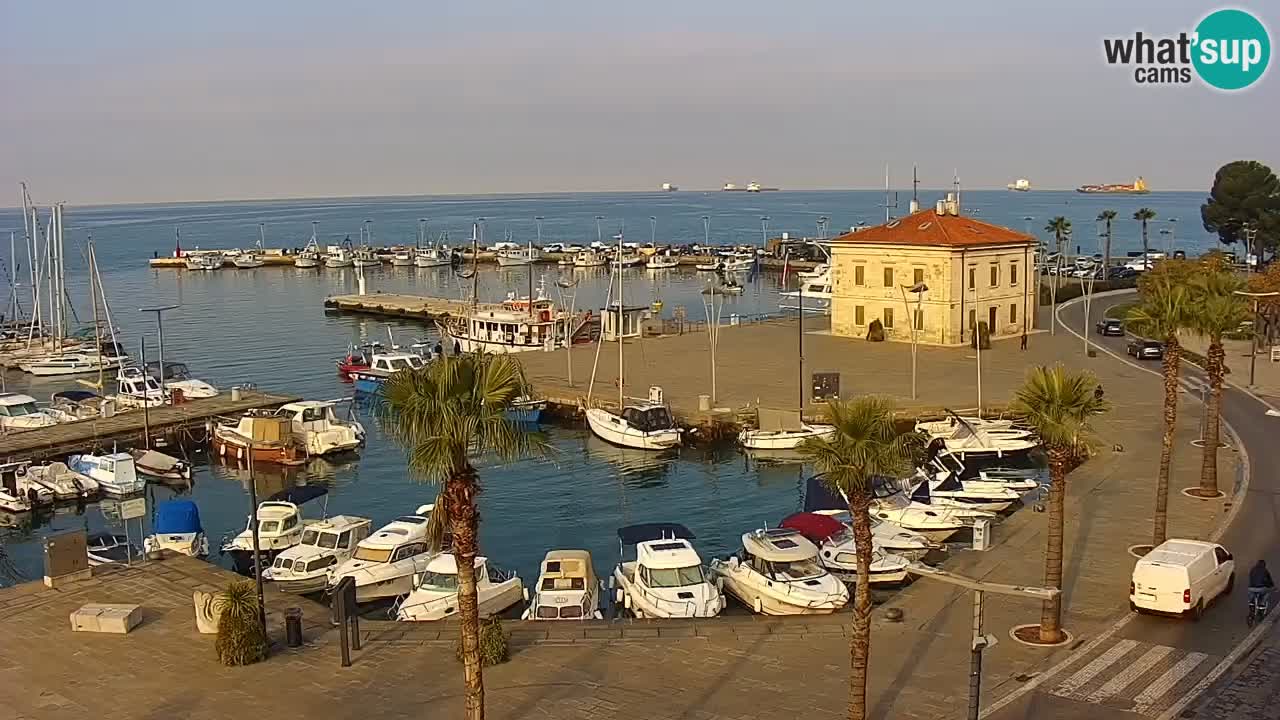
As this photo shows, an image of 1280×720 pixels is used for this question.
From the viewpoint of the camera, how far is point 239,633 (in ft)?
72.0

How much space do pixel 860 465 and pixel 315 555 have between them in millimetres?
20407

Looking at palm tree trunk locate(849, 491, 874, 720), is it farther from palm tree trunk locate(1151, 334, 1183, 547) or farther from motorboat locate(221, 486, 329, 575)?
motorboat locate(221, 486, 329, 575)

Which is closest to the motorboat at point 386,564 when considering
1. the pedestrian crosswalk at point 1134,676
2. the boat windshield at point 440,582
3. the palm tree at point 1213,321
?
the boat windshield at point 440,582

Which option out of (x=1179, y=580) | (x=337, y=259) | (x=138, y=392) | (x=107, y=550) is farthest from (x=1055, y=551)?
(x=337, y=259)

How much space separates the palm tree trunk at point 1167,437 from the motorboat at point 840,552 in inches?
251

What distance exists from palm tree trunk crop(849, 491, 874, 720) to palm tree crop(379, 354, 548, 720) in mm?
5340

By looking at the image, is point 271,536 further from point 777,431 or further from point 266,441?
point 777,431

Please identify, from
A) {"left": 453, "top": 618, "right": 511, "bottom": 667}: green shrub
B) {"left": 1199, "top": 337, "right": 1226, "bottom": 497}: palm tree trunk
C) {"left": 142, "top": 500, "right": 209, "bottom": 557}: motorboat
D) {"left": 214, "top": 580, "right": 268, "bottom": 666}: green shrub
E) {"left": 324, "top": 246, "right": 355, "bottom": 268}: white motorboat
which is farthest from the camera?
{"left": 324, "top": 246, "right": 355, "bottom": 268}: white motorboat

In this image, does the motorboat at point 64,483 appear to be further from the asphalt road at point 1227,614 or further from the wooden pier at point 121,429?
the asphalt road at point 1227,614

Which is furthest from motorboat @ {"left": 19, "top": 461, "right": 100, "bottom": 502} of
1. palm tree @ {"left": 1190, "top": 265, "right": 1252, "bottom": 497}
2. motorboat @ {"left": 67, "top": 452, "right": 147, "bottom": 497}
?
palm tree @ {"left": 1190, "top": 265, "right": 1252, "bottom": 497}

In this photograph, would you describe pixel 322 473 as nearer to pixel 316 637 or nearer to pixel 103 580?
pixel 103 580

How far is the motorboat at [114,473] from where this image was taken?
1784 inches

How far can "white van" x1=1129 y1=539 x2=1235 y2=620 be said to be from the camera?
23234mm

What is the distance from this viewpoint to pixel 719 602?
2825 centimetres
